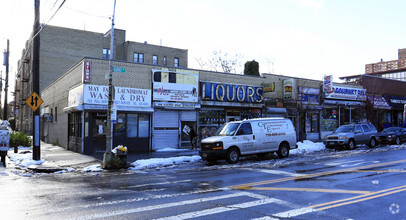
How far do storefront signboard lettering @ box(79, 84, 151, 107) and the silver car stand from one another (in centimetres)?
1219

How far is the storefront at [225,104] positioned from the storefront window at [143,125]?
157 inches

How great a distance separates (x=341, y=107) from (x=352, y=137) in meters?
12.2

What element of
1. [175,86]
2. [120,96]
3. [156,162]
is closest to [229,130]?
[156,162]

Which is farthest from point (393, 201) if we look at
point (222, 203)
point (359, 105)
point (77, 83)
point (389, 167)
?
point (359, 105)

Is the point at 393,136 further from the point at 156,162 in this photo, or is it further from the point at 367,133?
the point at 156,162

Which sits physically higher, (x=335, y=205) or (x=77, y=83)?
(x=77, y=83)

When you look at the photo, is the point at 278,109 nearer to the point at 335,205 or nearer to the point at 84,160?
the point at 84,160

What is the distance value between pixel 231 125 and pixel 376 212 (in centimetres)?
988

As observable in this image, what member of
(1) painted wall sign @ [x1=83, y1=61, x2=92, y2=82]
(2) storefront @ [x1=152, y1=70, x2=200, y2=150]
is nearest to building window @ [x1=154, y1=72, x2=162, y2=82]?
(2) storefront @ [x1=152, y1=70, x2=200, y2=150]

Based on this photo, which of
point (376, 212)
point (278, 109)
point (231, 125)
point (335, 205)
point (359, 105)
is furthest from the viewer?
point (359, 105)

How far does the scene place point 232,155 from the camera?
14617 mm

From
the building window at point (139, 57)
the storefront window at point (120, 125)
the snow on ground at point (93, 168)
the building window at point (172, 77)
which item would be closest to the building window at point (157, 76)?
the building window at point (172, 77)

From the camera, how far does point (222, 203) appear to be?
6.73 meters

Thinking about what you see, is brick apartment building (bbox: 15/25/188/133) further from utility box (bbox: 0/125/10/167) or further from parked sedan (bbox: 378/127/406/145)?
parked sedan (bbox: 378/127/406/145)
